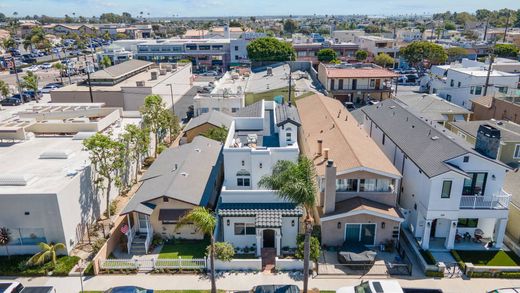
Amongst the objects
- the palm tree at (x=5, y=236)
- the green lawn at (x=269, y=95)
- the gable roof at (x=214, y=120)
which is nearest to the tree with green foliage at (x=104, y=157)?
the palm tree at (x=5, y=236)

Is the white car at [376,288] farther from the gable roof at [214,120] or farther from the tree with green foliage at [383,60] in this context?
the tree with green foliage at [383,60]

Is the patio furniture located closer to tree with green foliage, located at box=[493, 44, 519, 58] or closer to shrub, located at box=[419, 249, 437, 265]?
shrub, located at box=[419, 249, 437, 265]

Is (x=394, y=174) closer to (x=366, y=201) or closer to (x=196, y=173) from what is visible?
(x=366, y=201)

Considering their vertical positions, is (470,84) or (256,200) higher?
(470,84)

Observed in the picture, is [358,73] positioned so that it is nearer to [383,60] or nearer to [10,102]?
[383,60]

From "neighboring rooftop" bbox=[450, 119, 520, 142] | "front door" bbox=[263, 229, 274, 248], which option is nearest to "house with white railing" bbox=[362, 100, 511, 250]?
"neighboring rooftop" bbox=[450, 119, 520, 142]

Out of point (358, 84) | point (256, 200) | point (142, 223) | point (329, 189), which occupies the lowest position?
point (142, 223)

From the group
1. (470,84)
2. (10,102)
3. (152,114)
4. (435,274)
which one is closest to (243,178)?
(435,274)

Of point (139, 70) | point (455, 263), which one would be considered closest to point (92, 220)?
point (455, 263)
